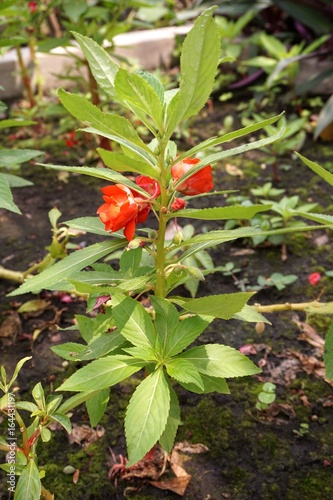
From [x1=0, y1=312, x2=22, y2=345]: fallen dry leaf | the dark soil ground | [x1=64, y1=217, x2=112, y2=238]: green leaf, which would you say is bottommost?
the dark soil ground

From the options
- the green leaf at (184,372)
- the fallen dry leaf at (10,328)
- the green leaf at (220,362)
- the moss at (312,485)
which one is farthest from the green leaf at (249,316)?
the fallen dry leaf at (10,328)

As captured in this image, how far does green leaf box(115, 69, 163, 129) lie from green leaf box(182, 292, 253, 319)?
360 millimetres

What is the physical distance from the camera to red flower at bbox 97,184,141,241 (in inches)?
41.4

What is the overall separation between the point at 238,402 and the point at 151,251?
65 cm

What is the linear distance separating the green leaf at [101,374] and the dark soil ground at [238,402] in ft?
1.07

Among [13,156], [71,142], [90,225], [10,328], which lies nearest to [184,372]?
[90,225]

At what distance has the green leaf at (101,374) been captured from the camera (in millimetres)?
1008

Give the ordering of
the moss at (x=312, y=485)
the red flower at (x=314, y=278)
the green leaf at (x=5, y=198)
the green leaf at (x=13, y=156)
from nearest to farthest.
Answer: the moss at (x=312, y=485), the green leaf at (x=5, y=198), the green leaf at (x=13, y=156), the red flower at (x=314, y=278)

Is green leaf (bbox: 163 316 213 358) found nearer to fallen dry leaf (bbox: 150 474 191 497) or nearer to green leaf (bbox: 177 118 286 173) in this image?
green leaf (bbox: 177 118 286 173)

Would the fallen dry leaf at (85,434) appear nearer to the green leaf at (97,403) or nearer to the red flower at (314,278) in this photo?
the green leaf at (97,403)

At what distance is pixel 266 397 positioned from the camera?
1.56 m

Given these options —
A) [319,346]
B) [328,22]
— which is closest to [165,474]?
[319,346]

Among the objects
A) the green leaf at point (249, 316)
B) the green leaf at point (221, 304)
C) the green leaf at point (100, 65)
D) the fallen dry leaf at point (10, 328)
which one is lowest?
the fallen dry leaf at point (10, 328)

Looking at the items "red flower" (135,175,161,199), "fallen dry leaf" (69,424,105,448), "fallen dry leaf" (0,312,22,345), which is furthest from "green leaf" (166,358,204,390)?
"fallen dry leaf" (0,312,22,345)
